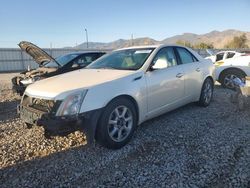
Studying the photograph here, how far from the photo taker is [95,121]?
3.67 meters

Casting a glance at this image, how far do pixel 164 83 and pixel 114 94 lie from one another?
4.05 ft

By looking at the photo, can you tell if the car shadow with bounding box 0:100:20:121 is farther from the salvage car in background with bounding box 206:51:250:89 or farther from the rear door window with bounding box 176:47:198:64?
the salvage car in background with bounding box 206:51:250:89

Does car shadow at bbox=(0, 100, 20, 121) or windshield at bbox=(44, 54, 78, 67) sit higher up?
windshield at bbox=(44, 54, 78, 67)

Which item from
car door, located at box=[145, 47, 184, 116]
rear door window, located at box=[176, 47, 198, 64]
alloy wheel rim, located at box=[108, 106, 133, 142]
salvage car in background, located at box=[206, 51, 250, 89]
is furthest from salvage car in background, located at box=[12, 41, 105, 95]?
salvage car in background, located at box=[206, 51, 250, 89]

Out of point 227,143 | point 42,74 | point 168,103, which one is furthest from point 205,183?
point 42,74

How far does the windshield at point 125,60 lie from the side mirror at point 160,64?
202 mm

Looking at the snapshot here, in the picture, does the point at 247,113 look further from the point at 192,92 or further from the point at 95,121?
the point at 95,121

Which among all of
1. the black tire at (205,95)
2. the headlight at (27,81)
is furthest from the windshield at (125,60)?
the headlight at (27,81)

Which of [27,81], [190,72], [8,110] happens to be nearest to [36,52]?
[27,81]

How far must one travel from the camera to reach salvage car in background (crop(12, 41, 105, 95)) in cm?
794

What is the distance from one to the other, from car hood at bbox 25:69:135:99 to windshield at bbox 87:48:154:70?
0.28 meters

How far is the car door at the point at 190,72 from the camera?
558 centimetres

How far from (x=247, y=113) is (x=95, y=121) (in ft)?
→ 12.2

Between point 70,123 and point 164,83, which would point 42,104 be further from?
point 164,83
